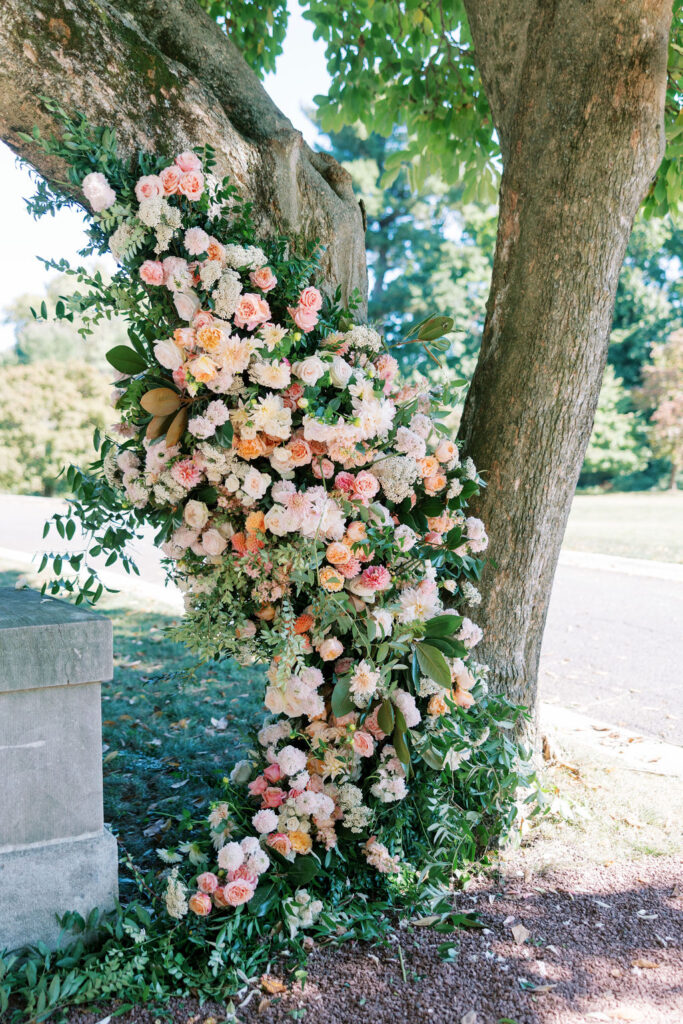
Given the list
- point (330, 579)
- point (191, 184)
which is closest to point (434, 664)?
point (330, 579)

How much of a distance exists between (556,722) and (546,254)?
2.79 metres

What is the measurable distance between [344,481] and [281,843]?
3.94 feet

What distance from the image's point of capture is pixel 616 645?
21.2ft

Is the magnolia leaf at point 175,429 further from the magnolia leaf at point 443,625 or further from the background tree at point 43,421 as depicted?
the background tree at point 43,421

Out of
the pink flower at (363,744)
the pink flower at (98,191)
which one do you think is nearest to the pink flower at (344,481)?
the pink flower at (363,744)

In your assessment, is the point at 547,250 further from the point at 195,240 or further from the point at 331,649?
the point at 331,649

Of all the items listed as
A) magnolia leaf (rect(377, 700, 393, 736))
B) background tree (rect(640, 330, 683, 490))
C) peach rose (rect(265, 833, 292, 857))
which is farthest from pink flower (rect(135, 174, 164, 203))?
background tree (rect(640, 330, 683, 490))

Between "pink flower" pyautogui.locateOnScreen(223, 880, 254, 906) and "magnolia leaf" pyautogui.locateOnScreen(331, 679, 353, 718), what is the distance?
58 cm

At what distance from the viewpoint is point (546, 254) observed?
9.29 feet

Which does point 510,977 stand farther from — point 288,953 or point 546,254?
point 546,254

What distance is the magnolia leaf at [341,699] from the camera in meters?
2.45

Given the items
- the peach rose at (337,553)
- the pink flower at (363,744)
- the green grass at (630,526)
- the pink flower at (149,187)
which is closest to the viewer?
the pink flower at (149,187)

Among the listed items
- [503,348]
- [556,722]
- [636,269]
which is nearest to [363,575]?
[503,348]

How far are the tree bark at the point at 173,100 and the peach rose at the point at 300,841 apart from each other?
192cm
